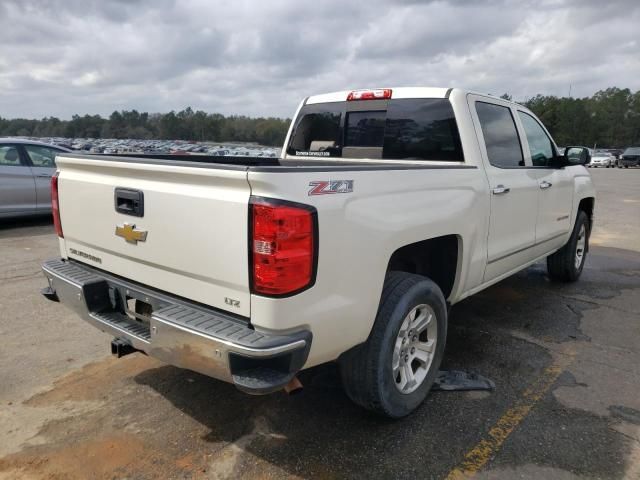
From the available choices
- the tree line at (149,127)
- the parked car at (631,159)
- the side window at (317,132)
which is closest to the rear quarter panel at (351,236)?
the side window at (317,132)

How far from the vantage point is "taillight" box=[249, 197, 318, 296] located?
2.17 metres

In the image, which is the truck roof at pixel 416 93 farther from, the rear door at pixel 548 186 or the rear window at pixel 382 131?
the rear door at pixel 548 186

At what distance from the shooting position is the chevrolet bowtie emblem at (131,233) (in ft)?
8.82

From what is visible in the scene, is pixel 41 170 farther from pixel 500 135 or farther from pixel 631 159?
pixel 631 159

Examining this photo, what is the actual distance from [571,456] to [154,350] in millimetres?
2270

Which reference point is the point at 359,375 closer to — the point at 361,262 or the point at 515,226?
the point at 361,262

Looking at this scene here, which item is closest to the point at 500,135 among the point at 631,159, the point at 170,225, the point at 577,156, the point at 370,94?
the point at 370,94

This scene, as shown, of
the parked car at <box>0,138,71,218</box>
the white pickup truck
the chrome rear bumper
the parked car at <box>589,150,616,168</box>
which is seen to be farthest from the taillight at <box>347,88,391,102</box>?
the parked car at <box>589,150,616,168</box>

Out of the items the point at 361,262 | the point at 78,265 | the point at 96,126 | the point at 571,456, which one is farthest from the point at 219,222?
the point at 96,126

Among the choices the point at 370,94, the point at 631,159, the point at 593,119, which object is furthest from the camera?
the point at 593,119

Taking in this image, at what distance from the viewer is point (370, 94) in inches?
168

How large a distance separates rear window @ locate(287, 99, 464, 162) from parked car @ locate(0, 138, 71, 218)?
21.2 ft

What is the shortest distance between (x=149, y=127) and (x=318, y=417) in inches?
3737

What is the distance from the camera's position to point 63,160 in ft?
10.6
